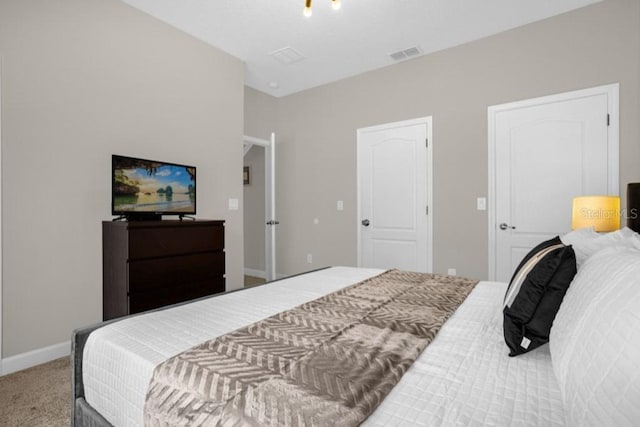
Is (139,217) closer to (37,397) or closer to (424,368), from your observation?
(37,397)

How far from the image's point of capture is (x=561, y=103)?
116 inches

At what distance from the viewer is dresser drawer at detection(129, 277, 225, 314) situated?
7.71 feet

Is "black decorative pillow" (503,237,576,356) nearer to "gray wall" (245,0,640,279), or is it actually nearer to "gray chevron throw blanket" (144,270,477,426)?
"gray chevron throw blanket" (144,270,477,426)

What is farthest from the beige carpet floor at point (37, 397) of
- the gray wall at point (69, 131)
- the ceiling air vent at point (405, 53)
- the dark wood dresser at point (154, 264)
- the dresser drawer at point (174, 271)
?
the ceiling air vent at point (405, 53)

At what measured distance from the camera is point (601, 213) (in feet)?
7.89

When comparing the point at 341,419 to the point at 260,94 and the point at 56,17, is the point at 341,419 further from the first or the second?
the point at 260,94

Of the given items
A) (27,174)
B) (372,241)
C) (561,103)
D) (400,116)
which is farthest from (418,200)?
(27,174)

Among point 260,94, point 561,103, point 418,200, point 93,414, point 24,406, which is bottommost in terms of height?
point 24,406

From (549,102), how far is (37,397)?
14.7 feet

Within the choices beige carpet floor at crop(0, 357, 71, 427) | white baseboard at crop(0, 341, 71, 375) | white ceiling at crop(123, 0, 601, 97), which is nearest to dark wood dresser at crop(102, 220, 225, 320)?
white baseboard at crop(0, 341, 71, 375)

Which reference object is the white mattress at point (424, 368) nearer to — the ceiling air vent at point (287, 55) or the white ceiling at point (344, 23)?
the white ceiling at point (344, 23)

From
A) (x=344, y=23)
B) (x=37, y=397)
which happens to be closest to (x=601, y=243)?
(x=344, y=23)

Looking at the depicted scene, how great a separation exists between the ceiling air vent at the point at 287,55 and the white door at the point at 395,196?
1166mm

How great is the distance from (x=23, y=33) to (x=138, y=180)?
1.19 m
